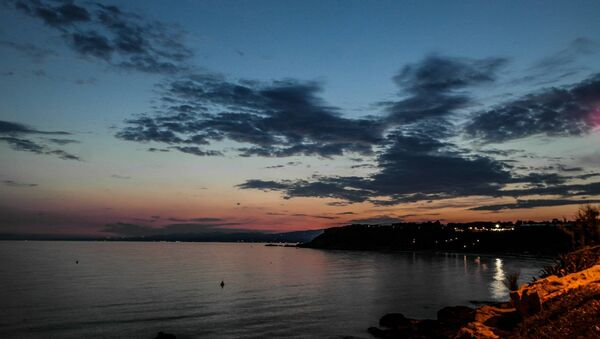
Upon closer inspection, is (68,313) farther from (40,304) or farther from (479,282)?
(479,282)

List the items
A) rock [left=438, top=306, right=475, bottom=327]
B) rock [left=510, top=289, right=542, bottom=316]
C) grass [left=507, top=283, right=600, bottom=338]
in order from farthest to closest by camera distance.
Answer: rock [left=438, top=306, right=475, bottom=327] → rock [left=510, top=289, right=542, bottom=316] → grass [left=507, top=283, right=600, bottom=338]

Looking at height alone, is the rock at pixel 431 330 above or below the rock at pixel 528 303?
below

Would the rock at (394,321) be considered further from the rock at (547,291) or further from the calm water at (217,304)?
the rock at (547,291)

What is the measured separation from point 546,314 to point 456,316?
809 inches

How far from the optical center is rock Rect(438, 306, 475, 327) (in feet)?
113

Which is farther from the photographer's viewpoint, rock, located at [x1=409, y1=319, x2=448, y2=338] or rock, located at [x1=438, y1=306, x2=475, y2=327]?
rock, located at [x1=438, y1=306, x2=475, y2=327]

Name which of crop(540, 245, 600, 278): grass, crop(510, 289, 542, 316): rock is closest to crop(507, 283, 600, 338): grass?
crop(510, 289, 542, 316): rock

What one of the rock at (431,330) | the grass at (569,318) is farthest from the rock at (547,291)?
the rock at (431,330)

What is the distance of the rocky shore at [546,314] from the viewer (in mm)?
15297

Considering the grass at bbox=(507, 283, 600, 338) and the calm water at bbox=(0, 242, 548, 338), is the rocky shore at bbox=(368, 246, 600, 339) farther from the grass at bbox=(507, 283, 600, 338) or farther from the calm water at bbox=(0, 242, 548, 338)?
the calm water at bbox=(0, 242, 548, 338)

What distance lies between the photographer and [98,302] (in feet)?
193

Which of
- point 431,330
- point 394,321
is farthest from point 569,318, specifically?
point 394,321

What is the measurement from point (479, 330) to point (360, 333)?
1859 centimetres

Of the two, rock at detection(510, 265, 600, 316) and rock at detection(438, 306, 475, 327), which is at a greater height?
rock at detection(510, 265, 600, 316)
